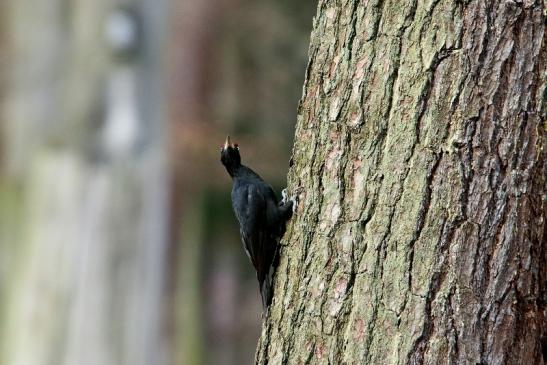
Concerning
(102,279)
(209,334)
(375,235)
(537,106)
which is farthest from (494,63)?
(209,334)

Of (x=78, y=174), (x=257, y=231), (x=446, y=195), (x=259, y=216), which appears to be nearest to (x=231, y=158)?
(x=259, y=216)

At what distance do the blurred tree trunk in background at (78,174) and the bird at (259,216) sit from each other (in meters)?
0.91

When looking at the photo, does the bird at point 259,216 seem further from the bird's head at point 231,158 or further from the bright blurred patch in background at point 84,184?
the bright blurred patch in background at point 84,184

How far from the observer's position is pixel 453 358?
9.46 feet

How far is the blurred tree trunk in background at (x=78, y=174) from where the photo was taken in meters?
5.29

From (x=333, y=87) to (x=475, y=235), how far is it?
2.07 ft

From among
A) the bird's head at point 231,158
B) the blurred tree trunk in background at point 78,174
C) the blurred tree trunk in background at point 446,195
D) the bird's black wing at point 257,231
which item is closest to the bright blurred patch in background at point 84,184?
the blurred tree trunk in background at point 78,174

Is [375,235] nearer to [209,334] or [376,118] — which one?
[376,118]

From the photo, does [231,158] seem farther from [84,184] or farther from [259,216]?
[84,184]

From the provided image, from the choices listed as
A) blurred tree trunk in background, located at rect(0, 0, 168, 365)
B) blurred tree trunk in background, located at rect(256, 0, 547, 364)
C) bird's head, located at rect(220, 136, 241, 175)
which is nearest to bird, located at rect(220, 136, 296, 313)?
bird's head, located at rect(220, 136, 241, 175)

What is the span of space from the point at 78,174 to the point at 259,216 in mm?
1689

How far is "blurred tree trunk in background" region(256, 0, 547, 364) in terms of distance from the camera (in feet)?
9.50

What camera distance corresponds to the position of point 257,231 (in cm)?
389

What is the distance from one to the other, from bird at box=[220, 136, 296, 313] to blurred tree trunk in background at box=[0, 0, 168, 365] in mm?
907
